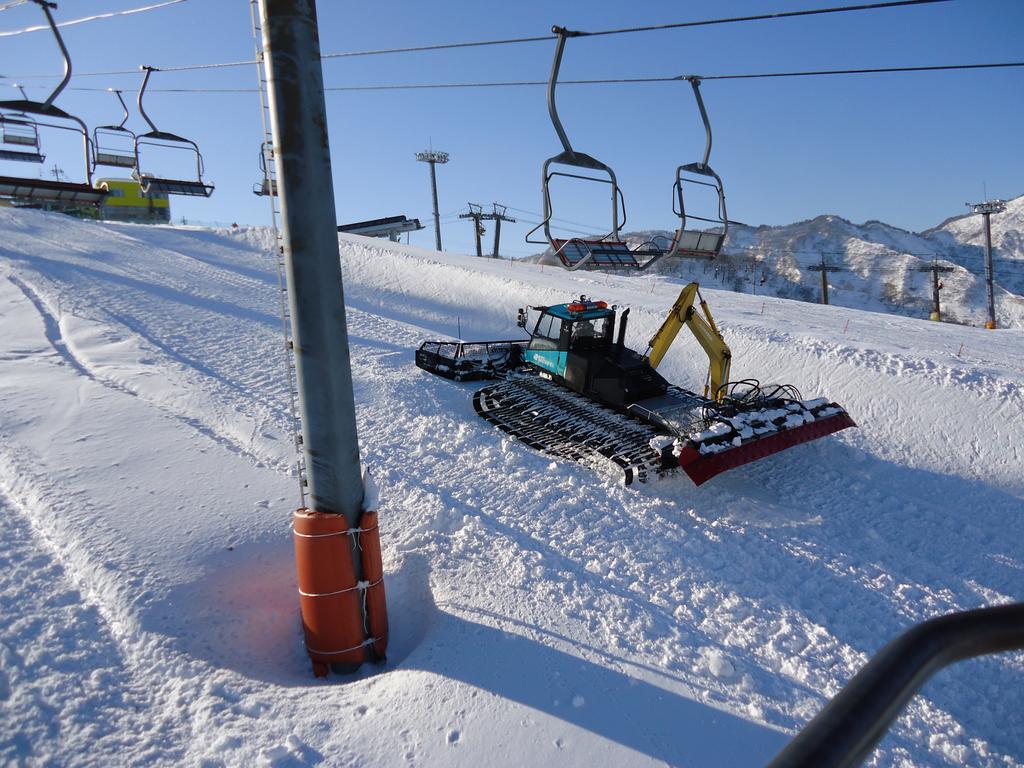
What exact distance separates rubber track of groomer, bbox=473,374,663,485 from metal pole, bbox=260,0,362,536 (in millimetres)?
4394

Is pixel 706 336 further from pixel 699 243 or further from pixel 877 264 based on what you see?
pixel 877 264

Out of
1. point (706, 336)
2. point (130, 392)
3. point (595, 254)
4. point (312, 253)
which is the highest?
point (312, 253)

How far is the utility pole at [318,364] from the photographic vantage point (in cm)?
457

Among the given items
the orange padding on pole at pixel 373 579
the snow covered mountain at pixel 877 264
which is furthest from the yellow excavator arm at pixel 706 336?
the snow covered mountain at pixel 877 264

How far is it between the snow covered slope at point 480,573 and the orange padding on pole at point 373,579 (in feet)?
0.88

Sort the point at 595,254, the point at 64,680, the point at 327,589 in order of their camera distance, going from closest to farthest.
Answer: the point at 64,680 < the point at 327,589 < the point at 595,254

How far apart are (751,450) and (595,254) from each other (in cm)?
397

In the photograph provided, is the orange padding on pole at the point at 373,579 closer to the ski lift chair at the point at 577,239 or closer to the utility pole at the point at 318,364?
the utility pole at the point at 318,364

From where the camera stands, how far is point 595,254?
22.6ft

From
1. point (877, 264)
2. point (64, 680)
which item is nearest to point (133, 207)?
point (64, 680)

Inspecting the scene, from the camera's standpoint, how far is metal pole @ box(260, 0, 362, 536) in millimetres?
4539

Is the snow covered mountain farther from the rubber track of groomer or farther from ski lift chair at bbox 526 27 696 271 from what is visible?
ski lift chair at bbox 526 27 696 271

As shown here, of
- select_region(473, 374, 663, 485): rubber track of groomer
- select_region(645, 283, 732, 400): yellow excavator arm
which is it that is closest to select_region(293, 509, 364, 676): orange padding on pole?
select_region(473, 374, 663, 485): rubber track of groomer

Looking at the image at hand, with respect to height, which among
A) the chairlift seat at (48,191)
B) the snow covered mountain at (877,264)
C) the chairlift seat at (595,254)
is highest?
the chairlift seat at (48,191)
